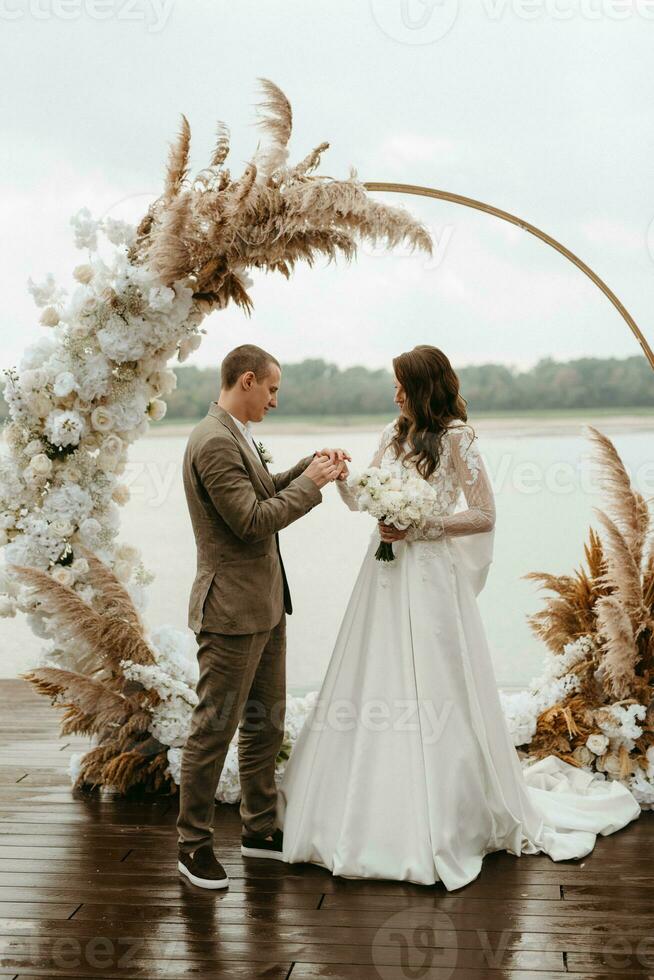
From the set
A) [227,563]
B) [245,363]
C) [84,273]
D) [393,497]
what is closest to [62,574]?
[227,563]

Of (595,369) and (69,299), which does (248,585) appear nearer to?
(69,299)

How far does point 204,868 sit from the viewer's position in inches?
128

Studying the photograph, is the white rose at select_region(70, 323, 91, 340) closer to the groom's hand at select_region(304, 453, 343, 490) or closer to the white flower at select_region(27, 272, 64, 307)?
the white flower at select_region(27, 272, 64, 307)

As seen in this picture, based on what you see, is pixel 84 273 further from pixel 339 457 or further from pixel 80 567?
pixel 339 457

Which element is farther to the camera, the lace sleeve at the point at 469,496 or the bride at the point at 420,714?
the lace sleeve at the point at 469,496

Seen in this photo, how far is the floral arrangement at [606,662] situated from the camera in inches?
163

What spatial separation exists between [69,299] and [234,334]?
10.4 metres

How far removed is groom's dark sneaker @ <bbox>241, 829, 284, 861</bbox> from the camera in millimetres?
3504

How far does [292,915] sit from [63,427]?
79.5 inches

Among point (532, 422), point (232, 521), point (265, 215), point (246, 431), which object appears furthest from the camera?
point (532, 422)

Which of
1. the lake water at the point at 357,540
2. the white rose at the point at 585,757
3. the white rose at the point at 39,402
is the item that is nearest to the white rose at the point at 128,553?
the white rose at the point at 39,402

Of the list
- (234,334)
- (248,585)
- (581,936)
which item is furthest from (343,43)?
(581,936)

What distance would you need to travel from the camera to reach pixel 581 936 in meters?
2.90

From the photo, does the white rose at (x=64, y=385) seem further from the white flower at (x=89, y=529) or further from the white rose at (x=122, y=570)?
the white rose at (x=122, y=570)
